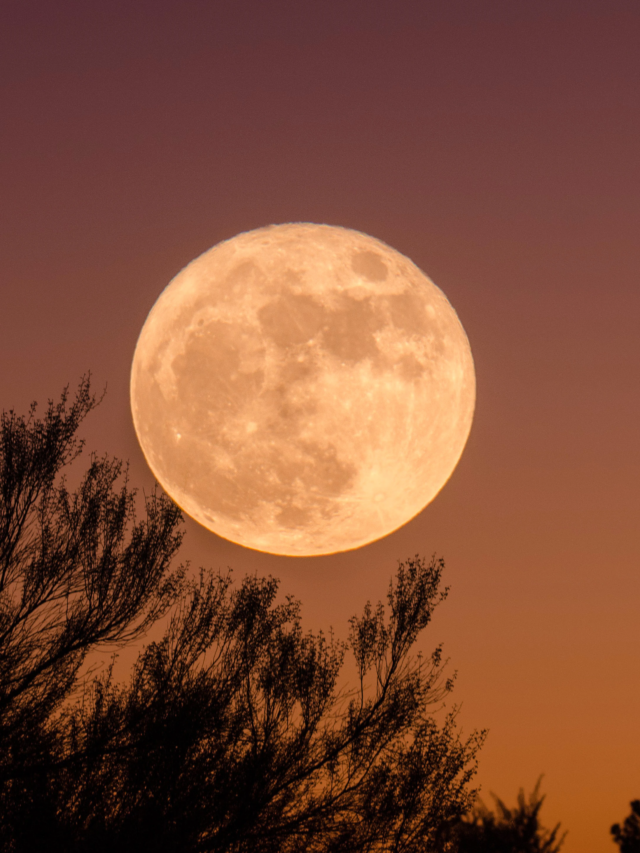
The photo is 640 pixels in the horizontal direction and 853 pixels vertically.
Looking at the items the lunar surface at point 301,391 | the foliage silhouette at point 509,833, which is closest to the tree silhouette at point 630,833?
the foliage silhouette at point 509,833

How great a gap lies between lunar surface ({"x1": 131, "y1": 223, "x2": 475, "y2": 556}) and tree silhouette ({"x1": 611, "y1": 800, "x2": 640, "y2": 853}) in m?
23.6

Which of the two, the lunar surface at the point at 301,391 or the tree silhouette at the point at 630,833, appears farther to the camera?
the tree silhouette at the point at 630,833

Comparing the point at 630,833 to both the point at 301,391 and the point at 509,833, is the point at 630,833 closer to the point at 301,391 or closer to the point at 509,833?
the point at 509,833

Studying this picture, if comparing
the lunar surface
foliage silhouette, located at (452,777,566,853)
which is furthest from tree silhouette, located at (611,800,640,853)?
the lunar surface

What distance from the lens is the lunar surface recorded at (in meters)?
8.88

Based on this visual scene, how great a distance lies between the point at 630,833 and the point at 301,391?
87.1 feet

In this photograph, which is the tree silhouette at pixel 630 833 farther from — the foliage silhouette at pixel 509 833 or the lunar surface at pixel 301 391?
the lunar surface at pixel 301 391

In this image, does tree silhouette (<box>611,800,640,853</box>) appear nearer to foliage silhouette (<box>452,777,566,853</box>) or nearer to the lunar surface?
foliage silhouette (<box>452,777,566,853</box>)

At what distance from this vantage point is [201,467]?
31.1 ft

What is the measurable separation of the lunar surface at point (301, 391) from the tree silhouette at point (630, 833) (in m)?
23.6

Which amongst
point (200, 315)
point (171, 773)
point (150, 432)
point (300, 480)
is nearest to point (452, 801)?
point (171, 773)

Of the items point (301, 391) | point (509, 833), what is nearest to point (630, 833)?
point (509, 833)

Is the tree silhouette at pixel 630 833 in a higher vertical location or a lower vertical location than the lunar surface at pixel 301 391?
higher

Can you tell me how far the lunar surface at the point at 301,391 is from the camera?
8883 millimetres
